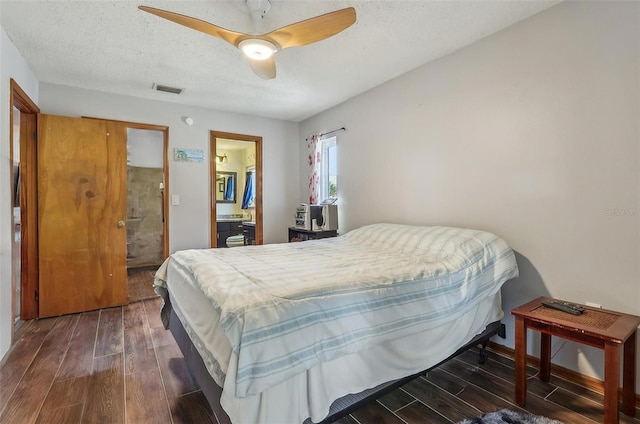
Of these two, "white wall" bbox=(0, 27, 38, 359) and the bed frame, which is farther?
"white wall" bbox=(0, 27, 38, 359)

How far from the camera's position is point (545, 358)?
200cm

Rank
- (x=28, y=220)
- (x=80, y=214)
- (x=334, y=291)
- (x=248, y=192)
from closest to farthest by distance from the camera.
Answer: (x=334, y=291) → (x=28, y=220) → (x=80, y=214) → (x=248, y=192)

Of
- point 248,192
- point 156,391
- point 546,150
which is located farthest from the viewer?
point 248,192

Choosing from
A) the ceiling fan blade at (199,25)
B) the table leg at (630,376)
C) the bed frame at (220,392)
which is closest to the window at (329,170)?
the ceiling fan blade at (199,25)

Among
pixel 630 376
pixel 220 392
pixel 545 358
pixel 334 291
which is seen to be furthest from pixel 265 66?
pixel 630 376

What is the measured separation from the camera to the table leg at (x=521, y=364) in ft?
5.68

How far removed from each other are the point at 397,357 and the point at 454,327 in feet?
1.61

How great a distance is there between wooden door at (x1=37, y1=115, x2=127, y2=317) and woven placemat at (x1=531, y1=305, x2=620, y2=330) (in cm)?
397

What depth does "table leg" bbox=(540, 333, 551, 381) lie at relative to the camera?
198cm

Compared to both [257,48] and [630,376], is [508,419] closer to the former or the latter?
[630,376]

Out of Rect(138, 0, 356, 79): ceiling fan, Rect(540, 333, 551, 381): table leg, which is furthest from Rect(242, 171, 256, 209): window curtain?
Rect(540, 333, 551, 381): table leg

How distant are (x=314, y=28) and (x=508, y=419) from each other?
2.40 meters

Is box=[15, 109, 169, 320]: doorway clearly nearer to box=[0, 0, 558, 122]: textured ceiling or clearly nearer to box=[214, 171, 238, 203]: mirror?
box=[0, 0, 558, 122]: textured ceiling

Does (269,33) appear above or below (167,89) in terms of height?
below
